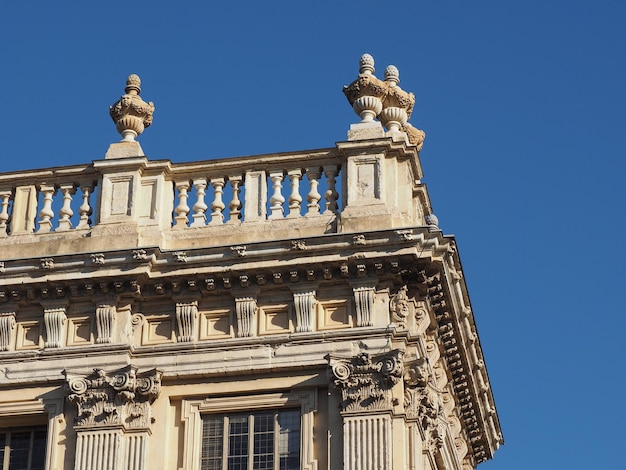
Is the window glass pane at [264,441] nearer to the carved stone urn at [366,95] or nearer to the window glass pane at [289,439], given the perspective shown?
the window glass pane at [289,439]

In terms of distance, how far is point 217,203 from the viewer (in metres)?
29.3

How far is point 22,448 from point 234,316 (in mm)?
3812

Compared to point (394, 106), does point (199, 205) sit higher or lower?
lower

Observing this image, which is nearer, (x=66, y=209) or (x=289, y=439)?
(x=289, y=439)

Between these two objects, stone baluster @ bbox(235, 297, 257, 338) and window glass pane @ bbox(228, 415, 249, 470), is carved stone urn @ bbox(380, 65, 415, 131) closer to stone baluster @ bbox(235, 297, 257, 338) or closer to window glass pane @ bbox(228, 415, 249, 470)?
stone baluster @ bbox(235, 297, 257, 338)

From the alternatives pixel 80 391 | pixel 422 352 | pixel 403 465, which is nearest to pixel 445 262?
pixel 422 352

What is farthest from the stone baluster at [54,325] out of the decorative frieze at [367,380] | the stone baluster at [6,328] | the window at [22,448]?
the decorative frieze at [367,380]

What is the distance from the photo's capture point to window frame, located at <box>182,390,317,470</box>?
27.1m

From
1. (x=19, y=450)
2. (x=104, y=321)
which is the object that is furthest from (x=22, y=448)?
(x=104, y=321)

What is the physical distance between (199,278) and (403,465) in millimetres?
4297

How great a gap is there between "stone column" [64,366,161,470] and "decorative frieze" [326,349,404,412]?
2820 mm

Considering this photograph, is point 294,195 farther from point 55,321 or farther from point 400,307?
point 55,321

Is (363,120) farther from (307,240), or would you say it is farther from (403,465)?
(403,465)

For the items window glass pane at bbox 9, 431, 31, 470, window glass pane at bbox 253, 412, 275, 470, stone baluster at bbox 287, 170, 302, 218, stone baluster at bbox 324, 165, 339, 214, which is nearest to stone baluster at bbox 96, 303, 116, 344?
window glass pane at bbox 9, 431, 31, 470
